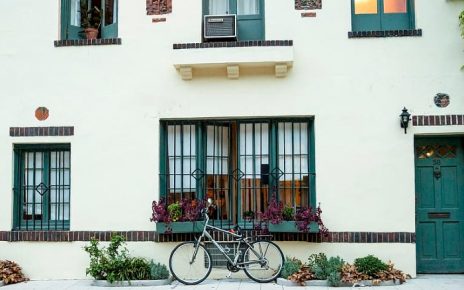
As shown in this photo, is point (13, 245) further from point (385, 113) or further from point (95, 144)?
point (385, 113)

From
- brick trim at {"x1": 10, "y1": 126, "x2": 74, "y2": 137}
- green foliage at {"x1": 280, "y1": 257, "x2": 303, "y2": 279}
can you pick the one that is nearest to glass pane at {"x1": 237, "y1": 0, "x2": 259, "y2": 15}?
brick trim at {"x1": 10, "y1": 126, "x2": 74, "y2": 137}

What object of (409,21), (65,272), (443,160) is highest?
(409,21)

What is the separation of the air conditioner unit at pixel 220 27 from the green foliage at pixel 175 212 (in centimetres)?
315

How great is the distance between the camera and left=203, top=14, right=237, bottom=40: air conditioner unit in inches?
426

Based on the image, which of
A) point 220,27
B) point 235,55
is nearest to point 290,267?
point 235,55

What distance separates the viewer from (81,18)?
11828mm

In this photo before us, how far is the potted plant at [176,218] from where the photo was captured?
34.7ft

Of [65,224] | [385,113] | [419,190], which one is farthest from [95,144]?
[419,190]

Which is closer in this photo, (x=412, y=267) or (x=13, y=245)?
(x=412, y=267)

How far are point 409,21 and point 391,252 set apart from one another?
425 centimetres

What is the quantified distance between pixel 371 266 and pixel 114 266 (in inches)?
174

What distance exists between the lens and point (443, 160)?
35.4 feet

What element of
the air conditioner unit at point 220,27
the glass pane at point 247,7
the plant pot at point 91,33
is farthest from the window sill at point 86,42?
the glass pane at point 247,7

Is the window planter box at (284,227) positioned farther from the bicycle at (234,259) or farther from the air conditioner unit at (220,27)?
the air conditioner unit at (220,27)
